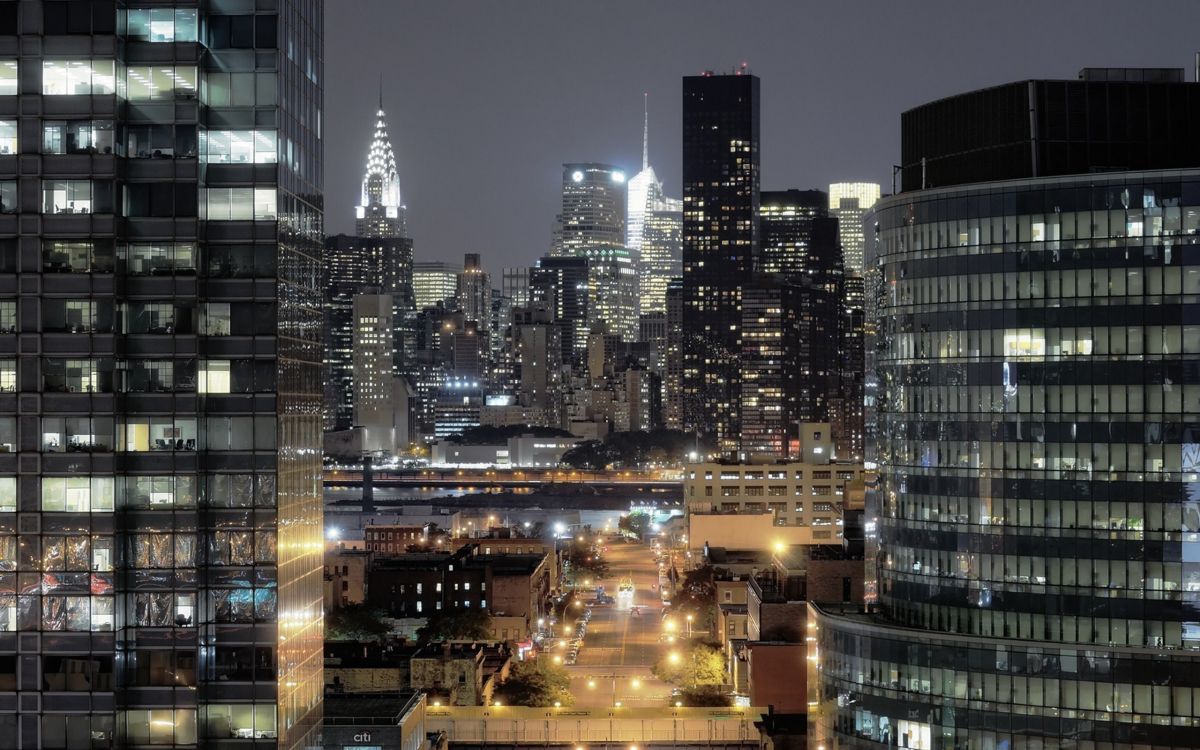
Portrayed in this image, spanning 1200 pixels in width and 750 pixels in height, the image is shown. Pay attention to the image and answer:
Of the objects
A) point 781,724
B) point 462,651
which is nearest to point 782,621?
point 781,724

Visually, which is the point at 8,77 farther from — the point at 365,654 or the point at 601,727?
the point at 365,654

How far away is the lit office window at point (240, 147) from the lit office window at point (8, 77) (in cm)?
553

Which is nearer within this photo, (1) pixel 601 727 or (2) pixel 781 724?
(2) pixel 781 724

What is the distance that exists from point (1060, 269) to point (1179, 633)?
1566 centimetres

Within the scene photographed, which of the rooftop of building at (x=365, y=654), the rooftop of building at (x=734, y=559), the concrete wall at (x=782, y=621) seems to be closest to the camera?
the concrete wall at (x=782, y=621)

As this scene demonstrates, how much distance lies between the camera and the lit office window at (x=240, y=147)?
51.0 meters

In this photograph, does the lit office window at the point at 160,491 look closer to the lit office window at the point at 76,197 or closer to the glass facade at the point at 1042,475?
the lit office window at the point at 76,197

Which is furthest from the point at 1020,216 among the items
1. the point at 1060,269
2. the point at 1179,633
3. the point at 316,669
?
the point at 316,669

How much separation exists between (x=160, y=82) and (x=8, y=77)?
4231mm

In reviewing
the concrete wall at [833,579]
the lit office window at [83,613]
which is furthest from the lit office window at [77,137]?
the concrete wall at [833,579]

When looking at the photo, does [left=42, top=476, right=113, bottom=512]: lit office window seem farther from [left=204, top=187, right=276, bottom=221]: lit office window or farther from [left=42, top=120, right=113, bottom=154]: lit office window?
[left=42, top=120, right=113, bottom=154]: lit office window

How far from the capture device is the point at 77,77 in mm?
50125

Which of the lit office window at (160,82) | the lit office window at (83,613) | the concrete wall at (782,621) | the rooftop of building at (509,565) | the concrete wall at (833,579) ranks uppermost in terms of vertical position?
the lit office window at (160,82)

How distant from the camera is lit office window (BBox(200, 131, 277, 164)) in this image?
51000 mm
